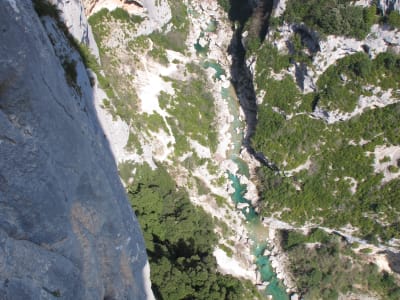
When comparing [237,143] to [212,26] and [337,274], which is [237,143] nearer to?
[212,26]

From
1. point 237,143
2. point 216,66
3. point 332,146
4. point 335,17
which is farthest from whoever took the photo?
point 216,66

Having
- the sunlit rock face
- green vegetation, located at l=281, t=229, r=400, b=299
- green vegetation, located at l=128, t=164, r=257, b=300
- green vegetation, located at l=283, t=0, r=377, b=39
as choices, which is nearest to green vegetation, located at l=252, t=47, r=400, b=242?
green vegetation, located at l=283, t=0, r=377, b=39

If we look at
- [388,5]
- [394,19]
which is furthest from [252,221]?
[388,5]

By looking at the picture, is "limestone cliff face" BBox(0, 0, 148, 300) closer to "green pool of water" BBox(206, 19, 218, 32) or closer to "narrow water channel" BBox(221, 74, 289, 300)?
"narrow water channel" BBox(221, 74, 289, 300)

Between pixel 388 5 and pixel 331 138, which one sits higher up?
pixel 388 5

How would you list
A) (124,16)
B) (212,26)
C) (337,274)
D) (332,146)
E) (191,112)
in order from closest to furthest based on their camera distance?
(124,16) → (332,146) → (337,274) → (191,112) → (212,26)

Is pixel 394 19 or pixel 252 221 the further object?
pixel 252 221

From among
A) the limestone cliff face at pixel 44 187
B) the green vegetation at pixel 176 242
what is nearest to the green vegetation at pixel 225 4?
the green vegetation at pixel 176 242
